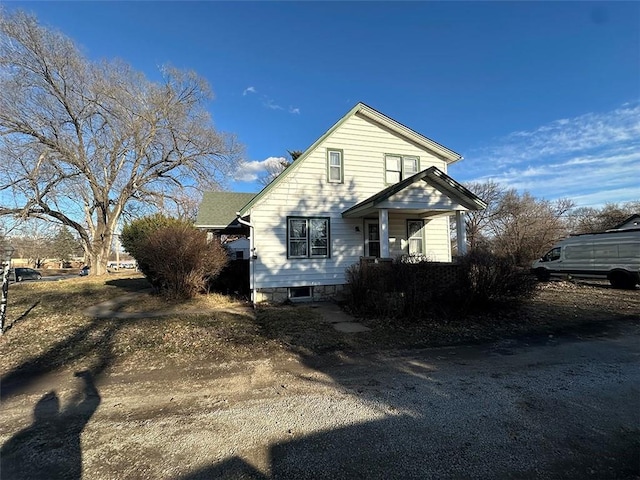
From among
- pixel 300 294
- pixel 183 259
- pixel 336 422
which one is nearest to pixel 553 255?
Result: pixel 300 294

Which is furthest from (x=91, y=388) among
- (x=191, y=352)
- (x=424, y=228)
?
(x=424, y=228)

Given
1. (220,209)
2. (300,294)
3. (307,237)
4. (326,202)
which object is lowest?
(300,294)

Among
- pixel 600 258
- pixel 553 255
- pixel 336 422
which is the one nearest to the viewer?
pixel 336 422

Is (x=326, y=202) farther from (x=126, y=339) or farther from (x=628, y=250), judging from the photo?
(x=628, y=250)

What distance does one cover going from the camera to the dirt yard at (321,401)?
2809mm

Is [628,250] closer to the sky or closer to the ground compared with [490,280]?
closer to the sky

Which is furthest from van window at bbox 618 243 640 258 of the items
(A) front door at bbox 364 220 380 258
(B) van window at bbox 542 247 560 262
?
(A) front door at bbox 364 220 380 258

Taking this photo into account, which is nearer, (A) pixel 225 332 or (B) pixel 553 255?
(A) pixel 225 332

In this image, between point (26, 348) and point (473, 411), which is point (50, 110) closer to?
point (26, 348)

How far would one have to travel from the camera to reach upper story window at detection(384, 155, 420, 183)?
1318 cm

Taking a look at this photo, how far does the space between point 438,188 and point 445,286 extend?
434 cm

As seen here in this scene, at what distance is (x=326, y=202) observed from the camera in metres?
12.3

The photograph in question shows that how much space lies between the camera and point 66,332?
755cm

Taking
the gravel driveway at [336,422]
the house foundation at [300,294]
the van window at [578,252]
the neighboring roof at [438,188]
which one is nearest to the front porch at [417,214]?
the neighboring roof at [438,188]
